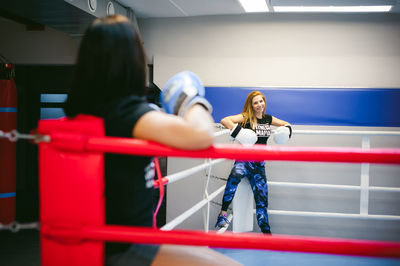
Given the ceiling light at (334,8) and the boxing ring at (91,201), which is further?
the ceiling light at (334,8)

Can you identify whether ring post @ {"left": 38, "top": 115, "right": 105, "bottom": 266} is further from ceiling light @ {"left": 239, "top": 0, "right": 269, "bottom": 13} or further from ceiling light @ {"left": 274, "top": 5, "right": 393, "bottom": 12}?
ceiling light @ {"left": 274, "top": 5, "right": 393, "bottom": 12}

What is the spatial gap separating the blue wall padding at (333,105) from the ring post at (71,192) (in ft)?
11.7

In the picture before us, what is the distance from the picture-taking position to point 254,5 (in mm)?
3869

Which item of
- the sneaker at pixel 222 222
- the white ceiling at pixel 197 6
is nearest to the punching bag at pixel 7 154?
the white ceiling at pixel 197 6

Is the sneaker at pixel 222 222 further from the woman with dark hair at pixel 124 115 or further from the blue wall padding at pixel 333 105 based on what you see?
the woman with dark hair at pixel 124 115

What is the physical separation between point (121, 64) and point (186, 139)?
23 cm

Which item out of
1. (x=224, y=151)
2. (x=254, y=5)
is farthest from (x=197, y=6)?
(x=224, y=151)

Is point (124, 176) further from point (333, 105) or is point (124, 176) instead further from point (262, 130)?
point (333, 105)

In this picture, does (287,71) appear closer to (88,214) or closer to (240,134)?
(240,134)

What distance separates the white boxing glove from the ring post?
79.7 inches

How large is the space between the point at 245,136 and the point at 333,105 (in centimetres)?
181

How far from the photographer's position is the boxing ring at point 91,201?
0.76 meters

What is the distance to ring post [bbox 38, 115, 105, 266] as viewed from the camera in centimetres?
76

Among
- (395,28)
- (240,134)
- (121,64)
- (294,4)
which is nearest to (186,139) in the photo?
(121,64)
